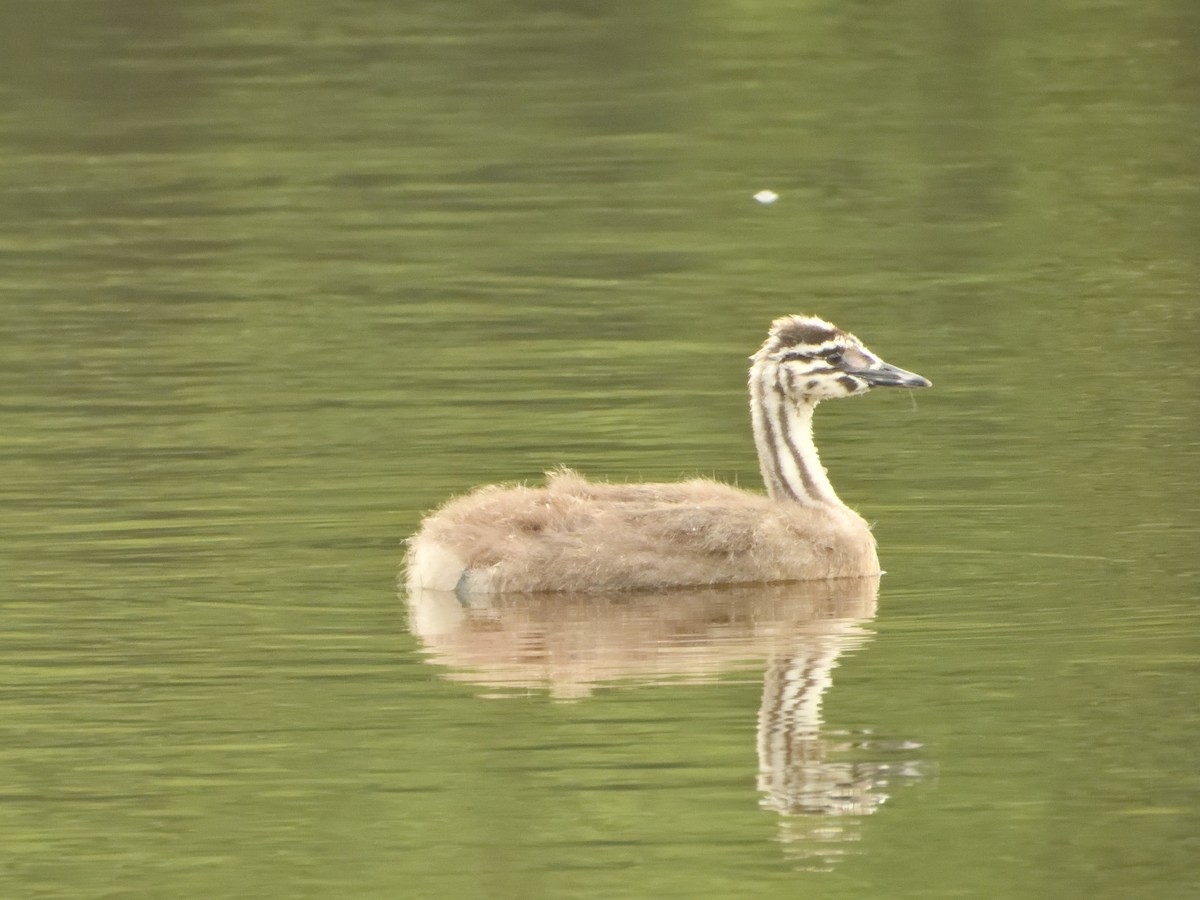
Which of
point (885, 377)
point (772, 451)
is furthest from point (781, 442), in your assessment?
point (885, 377)

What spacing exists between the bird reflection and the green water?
0.11ft

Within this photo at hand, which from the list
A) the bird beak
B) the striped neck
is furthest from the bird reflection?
the bird beak

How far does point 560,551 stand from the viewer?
539 inches

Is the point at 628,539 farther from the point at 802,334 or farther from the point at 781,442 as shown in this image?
the point at 802,334

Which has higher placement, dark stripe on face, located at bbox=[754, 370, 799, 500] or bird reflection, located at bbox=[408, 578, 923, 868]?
dark stripe on face, located at bbox=[754, 370, 799, 500]

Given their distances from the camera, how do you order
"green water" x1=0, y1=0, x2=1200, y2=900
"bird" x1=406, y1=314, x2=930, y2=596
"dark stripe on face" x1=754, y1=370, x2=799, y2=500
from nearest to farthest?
"green water" x1=0, y1=0, x2=1200, y2=900
"bird" x1=406, y1=314, x2=930, y2=596
"dark stripe on face" x1=754, y1=370, x2=799, y2=500

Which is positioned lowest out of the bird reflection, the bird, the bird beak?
the bird reflection

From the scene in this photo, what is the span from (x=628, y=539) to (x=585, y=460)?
8.51 feet

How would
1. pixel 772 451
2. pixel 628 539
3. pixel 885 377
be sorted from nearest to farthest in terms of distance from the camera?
pixel 628 539
pixel 772 451
pixel 885 377

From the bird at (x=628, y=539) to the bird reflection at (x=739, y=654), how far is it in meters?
0.08

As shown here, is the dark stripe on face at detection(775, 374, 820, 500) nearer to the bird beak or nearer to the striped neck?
the striped neck

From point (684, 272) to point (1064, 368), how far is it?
15.9 ft

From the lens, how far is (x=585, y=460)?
1633 centimetres

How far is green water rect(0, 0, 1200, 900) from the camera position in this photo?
10.4m
